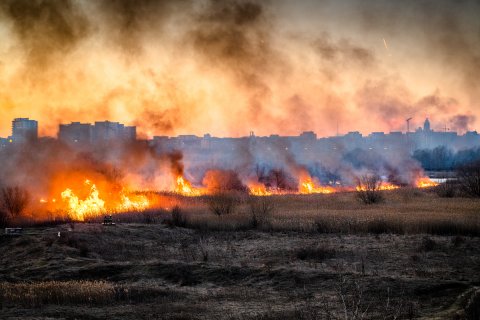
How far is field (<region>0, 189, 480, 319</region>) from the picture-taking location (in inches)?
493

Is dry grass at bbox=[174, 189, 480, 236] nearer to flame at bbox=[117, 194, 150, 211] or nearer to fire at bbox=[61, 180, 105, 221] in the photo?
flame at bbox=[117, 194, 150, 211]

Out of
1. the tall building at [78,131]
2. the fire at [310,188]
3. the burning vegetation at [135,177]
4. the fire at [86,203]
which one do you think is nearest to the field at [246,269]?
the fire at [86,203]

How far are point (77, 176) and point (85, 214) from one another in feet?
42.6

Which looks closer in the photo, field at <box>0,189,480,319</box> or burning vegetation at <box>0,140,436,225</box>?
field at <box>0,189,480,319</box>

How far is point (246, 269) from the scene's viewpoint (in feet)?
56.1

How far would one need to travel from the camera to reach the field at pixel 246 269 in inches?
493

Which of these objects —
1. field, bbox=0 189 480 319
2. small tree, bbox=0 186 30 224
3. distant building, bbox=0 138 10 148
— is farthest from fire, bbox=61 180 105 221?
distant building, bbox=0 138 10 148

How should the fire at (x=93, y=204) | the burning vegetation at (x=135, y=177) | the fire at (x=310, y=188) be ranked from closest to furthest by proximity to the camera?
the fire at (x=93, y=204) → the burning vegetation at (x=135, y=177) → the fire at (x=310, y=188)

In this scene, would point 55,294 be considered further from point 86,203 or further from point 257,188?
point 257,188

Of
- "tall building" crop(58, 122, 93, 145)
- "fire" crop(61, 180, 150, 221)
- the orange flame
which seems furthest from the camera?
"tall building" crop(58, 122, 93, 145)

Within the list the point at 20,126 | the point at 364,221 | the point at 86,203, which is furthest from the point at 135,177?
the point at 364,221

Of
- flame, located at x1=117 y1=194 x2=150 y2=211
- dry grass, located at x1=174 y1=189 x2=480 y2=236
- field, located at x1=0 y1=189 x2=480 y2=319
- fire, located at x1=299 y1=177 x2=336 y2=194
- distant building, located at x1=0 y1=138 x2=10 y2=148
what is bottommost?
field, located at x1=0 y1=189 x2=480 y2=319

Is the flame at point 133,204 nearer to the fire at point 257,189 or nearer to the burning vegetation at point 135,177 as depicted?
the burning vegetation at point 135,177

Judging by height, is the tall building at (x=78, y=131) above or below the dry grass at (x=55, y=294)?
above
